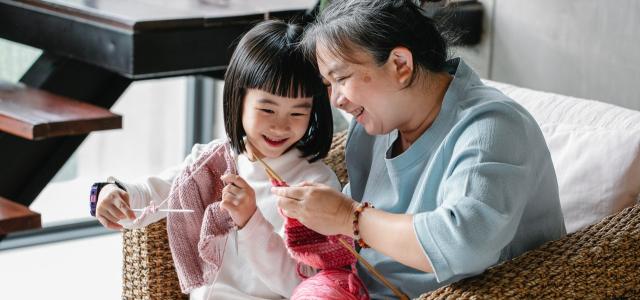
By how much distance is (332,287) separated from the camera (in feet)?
5.32

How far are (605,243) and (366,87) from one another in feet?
1.50

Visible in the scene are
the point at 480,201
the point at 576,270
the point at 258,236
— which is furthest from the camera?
the point at 258,236

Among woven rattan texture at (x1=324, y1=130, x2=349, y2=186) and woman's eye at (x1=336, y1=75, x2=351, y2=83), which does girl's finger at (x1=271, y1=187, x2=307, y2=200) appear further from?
woven rattan texture at (x1=324, y1=130, x2=349, y2=186)

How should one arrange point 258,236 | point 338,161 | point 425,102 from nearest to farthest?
point 425,102 < point 258,236 < point 338,161

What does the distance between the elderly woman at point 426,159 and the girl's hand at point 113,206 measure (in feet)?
1.18

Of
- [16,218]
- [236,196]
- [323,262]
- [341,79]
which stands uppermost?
[341,79]

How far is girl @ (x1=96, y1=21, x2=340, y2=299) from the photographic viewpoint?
1.71 m

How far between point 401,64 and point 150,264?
69 cm

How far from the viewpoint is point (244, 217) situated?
1678mm

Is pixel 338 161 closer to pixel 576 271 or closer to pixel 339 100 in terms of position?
pixel 339 100

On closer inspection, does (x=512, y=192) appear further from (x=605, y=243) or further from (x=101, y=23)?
(x=101, y=23)

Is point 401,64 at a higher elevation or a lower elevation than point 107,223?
higher

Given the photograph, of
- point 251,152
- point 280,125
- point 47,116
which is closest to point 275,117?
point 280,125

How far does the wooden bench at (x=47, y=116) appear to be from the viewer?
7.36ft
